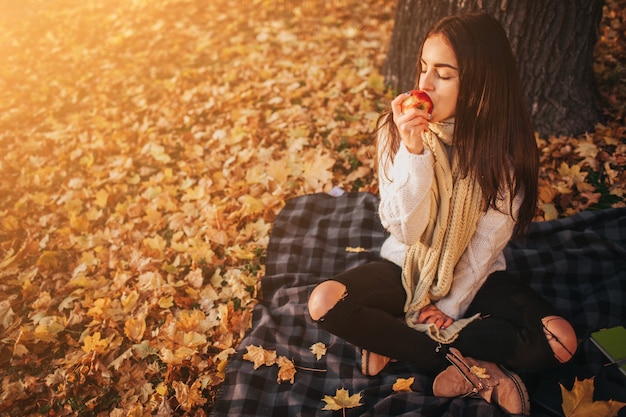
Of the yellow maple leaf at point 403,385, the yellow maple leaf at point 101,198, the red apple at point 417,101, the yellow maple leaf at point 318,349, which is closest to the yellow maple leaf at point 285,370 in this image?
the yellow maple leaf at point 318,349

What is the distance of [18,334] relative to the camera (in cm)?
Result: 291

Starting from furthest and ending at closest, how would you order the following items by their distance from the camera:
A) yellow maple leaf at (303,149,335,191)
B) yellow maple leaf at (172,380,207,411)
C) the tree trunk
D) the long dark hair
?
yellow maple leaf at (303,149,335,191)
the tree trunk
yellow maple leaf at (172,380,207,411)
the long dark hair

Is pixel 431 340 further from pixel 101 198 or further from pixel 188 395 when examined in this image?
pixel 101 198

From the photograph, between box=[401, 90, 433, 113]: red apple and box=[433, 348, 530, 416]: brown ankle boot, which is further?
box=[433, 348, 530, 416]: brown ankle boot

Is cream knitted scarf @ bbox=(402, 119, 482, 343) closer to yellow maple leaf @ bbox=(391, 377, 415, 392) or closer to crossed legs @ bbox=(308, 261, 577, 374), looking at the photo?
crossed legs @ bbox=(308, 261, 577, 374)

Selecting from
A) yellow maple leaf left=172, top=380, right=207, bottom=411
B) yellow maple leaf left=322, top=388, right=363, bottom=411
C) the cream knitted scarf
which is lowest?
yellow maple leaf left=172, top=380, right=207, bottom=411

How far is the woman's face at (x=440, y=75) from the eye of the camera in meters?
1.96

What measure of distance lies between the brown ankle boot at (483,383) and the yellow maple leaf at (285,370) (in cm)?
79

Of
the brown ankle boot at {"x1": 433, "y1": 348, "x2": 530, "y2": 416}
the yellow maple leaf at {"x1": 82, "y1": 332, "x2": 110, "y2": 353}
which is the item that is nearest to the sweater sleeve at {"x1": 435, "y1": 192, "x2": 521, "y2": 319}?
the brown ankle boot at {"x1": 433, "y1": 348, "x2": 530, "y2": 416}

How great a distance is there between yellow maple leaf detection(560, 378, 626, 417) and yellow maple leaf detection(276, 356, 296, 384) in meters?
1.42

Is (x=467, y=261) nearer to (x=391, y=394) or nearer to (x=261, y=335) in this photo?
(x=391, y=394)

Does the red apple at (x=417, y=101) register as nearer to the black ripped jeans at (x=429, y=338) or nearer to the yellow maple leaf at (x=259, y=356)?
the black ripped jeans at (x=429, y=338)

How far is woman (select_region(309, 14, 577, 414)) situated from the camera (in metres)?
1.99

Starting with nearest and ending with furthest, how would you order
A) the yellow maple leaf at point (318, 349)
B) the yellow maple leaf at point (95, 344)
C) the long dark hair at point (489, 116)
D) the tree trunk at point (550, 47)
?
the long dark hair at point (489, 116) < the yellow maple leaf at point (318, 349) < the yellow maple leaf at point (95, 344) < the tree trunk at point (550, 47)
